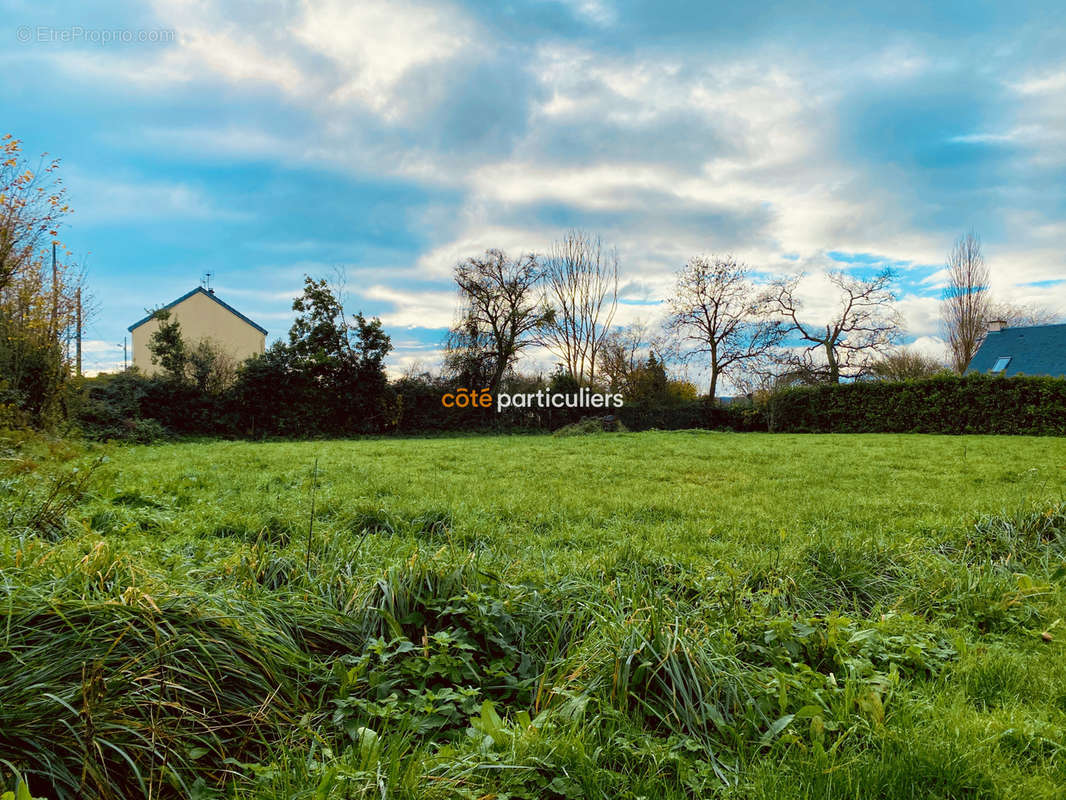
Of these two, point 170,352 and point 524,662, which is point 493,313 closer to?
point 170,352

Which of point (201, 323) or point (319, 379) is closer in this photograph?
point (319, 379)

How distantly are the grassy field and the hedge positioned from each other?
16.4 m

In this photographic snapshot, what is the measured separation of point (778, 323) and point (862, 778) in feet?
98.2

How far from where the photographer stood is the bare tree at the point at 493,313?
2289cm

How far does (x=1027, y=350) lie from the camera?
27688 millimetres

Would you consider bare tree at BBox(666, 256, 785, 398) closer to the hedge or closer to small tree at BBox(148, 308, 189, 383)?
the hedge

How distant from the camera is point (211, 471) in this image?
7887 millimetres

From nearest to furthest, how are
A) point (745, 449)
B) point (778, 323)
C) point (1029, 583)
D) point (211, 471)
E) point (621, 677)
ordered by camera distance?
point (621, 677), point (1029, 583), point (211, 471), point (745, 449), point (778, 323)

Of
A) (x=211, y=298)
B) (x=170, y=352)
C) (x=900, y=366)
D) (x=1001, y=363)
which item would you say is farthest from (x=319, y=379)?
(x=1001, y=363)

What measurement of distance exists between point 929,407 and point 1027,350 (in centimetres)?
1544

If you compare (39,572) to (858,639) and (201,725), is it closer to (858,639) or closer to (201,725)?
(201,725)

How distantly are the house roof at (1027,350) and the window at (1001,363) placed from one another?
89 mm

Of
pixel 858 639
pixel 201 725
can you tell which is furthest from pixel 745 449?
pixel 201 725

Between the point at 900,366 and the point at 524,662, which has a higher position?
the point at 900,366
